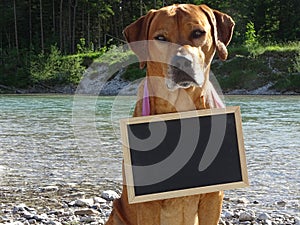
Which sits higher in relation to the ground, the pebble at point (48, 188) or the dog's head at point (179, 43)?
the dog's head at point (179, 43)

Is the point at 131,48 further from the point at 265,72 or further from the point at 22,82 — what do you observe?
the point at 22,82

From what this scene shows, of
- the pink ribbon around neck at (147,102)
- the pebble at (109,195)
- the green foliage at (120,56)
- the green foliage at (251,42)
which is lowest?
the pebble at (109,195)

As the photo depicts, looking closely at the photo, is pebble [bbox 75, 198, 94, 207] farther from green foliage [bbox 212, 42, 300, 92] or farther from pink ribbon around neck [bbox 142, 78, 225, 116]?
green foliage [bbox 212, 42, 300, 92]

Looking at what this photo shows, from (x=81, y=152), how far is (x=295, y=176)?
3.95m

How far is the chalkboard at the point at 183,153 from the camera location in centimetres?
337

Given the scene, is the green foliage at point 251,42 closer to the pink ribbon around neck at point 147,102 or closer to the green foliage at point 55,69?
the green foliage at point 55,69

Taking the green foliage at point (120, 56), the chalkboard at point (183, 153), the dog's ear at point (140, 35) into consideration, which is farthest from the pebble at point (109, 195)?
the dog's ear at point (140, 35)

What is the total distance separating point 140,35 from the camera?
3480 millimetres

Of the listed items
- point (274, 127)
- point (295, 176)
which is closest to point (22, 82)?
point (274, 127)

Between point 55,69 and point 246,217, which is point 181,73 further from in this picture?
point 55,69

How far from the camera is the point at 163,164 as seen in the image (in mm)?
3455

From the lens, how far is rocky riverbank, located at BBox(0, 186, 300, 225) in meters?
5.03

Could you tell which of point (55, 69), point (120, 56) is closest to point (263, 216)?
point (120, 56)

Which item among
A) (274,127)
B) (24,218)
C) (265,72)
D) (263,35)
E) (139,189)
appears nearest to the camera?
(139,189)
